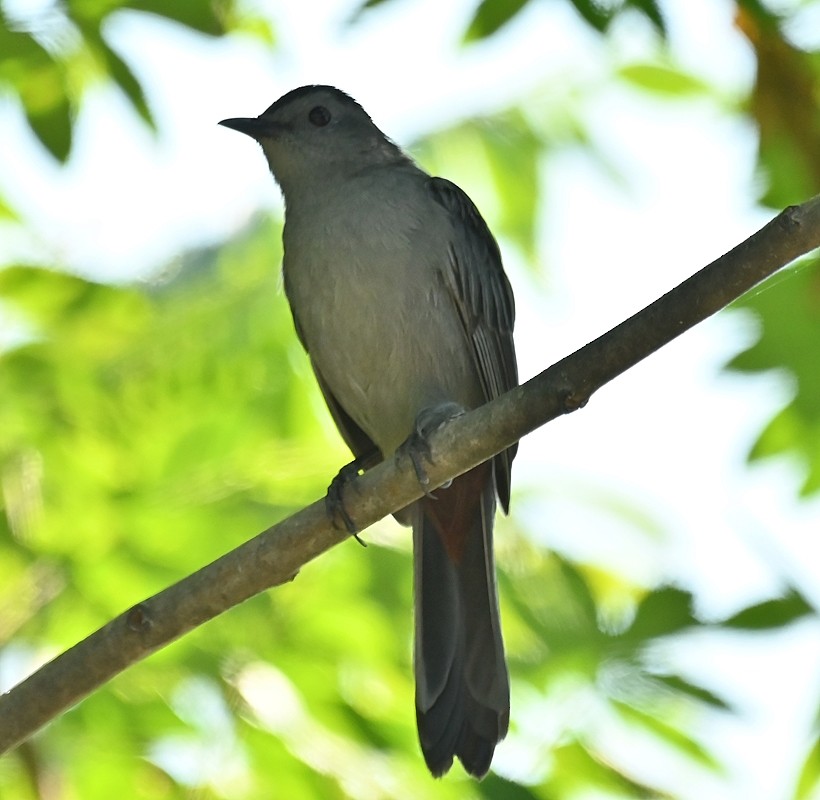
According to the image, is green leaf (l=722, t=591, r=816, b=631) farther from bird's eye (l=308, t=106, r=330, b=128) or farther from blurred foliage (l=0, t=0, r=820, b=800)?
bird's eye (l=308, t=106, r=330, b=128)

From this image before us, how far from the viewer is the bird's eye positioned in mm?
6145

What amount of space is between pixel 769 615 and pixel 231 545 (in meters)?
1.93

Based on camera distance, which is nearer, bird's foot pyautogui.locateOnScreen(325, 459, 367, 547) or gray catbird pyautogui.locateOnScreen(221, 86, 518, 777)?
bird's foot pyautogui.locateOnScreen(325, 459, 367, 547)

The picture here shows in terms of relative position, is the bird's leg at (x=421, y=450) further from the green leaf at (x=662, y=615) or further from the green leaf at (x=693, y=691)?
the green leaf at (x=693, y=691)

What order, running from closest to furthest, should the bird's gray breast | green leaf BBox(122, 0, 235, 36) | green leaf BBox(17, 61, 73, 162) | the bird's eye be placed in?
1. green leaf BBox(122, 0, 235, 36)
2. green leaf BBox(17, 61, 73, 162)
3. the bird's gray breast
4. the bird's eye

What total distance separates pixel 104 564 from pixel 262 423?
0.95 meters

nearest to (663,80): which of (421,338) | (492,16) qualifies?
(421,338)

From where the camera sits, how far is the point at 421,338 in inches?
208

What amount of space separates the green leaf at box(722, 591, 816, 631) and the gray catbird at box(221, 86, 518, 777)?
110 cm

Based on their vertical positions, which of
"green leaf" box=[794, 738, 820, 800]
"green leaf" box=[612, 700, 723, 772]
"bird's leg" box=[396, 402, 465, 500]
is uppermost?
"bird's leg" box=[396, 402, 465, 500]

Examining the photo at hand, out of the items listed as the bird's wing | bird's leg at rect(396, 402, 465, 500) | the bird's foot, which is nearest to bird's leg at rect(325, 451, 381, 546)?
the bird's foot

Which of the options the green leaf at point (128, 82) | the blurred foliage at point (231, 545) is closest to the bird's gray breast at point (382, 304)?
the blurred foliage at point (231, 545)

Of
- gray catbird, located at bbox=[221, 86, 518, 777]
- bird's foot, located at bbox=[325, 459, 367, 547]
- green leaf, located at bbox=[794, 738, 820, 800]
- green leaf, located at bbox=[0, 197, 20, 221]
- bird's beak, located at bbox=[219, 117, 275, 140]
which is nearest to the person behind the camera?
bird's foot, located at bbox=[325, 459, 367, 547]

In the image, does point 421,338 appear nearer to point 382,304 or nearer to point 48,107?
point 382,304
